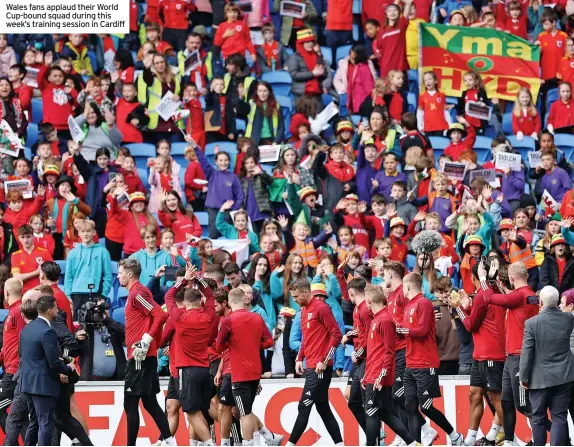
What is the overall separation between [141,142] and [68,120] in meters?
1.52

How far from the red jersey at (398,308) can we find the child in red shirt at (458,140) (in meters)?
6.26

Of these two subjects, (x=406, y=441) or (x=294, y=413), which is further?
(x=294, y=413)

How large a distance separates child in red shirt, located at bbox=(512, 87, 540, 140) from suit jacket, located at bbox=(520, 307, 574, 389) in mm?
9424

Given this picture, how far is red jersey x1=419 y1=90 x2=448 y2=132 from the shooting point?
23.0 m

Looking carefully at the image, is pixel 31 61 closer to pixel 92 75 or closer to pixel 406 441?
pixel 92 75

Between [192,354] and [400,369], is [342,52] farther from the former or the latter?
[192,354]

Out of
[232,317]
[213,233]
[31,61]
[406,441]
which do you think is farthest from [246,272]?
[31,61]

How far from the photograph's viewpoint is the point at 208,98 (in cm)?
2245

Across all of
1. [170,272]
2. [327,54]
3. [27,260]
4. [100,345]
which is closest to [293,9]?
[327,54]

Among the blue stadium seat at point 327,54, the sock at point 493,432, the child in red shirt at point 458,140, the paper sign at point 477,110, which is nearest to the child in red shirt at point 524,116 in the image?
the paper sign at point 477,110

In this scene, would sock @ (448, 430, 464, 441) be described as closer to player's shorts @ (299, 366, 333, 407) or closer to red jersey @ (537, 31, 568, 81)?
player's shorts @ (299, 366, 333, 407)

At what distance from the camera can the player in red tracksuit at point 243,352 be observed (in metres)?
15.5

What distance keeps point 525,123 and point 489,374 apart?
8.41m

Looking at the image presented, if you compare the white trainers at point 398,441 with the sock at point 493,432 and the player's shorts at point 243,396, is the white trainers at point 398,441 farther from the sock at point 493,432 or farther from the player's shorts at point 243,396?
the player's shorts at point 243,396
